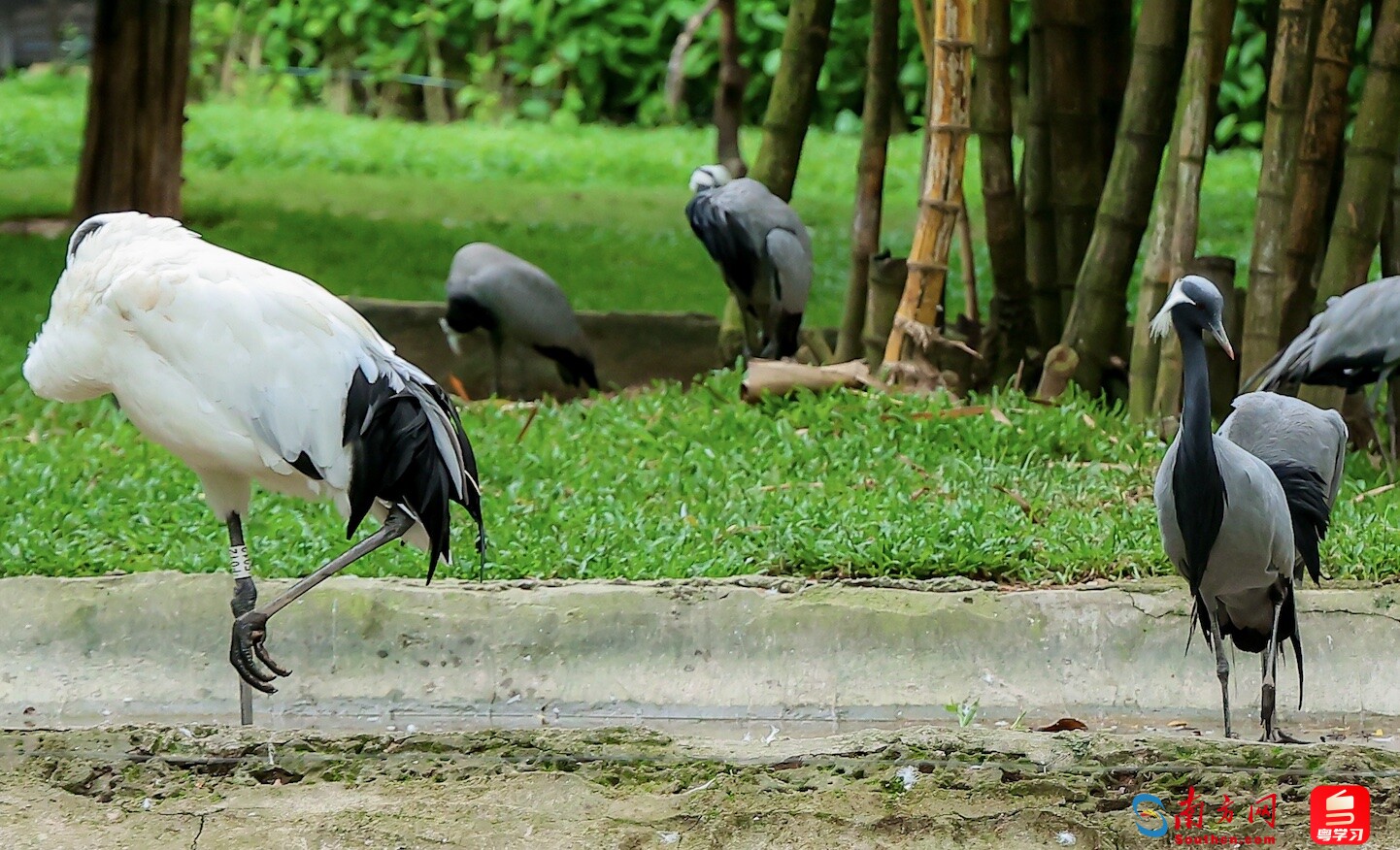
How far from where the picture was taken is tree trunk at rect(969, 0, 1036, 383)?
671cm

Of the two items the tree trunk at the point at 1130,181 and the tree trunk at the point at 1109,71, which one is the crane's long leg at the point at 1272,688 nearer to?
the tree trunk at the point at 1130,181

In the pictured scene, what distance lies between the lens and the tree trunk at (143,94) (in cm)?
887

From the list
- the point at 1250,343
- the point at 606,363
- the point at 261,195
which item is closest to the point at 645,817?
the point at 1250,343

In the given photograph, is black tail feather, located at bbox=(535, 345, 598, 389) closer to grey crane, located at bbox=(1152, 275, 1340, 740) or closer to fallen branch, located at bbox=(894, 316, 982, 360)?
fallen branch, located at bbox=(894, 316, 982, 360)

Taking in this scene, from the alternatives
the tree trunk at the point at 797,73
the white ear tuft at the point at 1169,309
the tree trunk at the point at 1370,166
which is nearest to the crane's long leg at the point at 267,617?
the white ear tuft at the point at 1169,309

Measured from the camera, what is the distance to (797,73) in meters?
7.45

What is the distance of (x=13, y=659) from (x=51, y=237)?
20.0 feet

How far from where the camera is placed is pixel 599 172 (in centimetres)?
1375

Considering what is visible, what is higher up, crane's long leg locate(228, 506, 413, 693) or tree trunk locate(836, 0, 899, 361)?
tree trunk locate(836, 0, 899, 361)

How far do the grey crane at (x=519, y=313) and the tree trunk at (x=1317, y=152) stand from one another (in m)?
3.12

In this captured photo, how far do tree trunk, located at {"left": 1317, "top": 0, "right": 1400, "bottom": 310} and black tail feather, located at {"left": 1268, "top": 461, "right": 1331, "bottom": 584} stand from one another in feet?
6.09

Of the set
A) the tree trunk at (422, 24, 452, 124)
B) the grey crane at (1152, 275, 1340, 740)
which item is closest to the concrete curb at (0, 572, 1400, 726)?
the grey crane at (1152, 275, 1340, 740)

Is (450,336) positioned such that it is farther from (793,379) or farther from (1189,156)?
(1189,156)

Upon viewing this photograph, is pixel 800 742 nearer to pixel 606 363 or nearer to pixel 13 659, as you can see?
pixel 13 659
